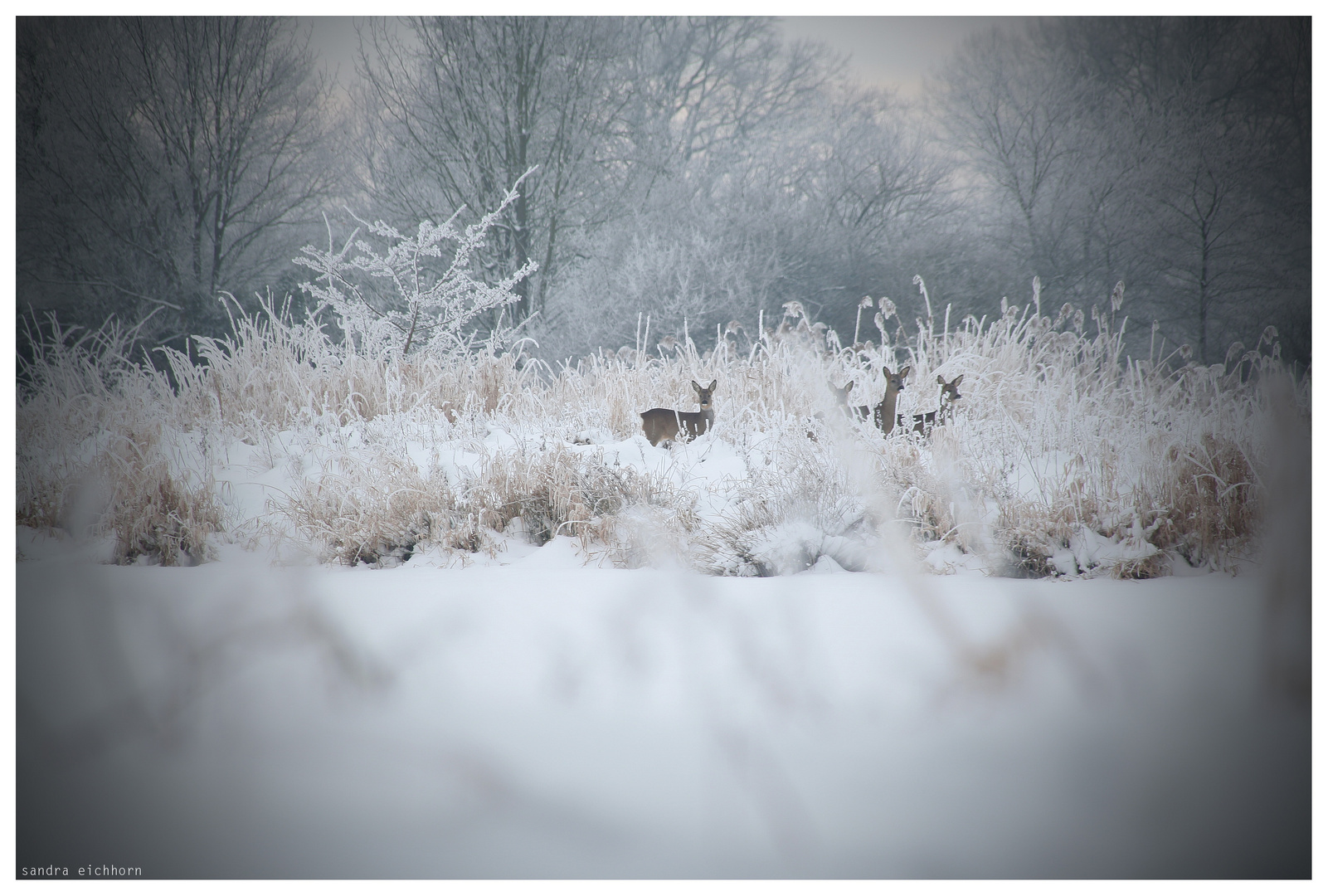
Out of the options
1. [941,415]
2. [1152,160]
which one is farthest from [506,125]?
[1152,160]

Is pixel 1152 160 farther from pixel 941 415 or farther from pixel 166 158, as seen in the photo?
pixel 166 158

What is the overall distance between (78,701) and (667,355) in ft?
5.76

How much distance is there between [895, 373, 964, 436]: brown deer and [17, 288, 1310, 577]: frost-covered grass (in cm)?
4

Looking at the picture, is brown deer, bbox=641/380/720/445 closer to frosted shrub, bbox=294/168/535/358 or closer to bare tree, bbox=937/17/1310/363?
frosted shrub, bbox=294/168/535/358

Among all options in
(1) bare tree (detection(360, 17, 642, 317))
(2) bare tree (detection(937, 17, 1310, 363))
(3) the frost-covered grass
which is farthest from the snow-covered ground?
(1) bare tree (detection(360, 17, 642, 317))

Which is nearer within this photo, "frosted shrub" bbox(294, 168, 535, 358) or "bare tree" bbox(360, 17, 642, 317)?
"bare tree" bbox(360, 17, 642, 317)

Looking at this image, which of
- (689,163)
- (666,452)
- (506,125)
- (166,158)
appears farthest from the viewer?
(689,163)

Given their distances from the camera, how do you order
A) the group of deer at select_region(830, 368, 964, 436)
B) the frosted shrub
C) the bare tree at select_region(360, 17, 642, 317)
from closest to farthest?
the group of deer at select_region(830, 368, 964, 436) < the bare tree at select_region(360, 17, 642, 317) < the frosted shrub

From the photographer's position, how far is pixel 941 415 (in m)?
1.83

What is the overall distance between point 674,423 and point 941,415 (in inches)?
29.0

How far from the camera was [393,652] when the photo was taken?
1.10 meters

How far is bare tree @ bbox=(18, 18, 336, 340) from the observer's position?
1660mm

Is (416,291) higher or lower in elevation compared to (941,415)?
higher

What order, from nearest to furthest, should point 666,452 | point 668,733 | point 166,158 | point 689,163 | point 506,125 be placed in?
point 668,733 → point 666,452 → point 166,158 → point 506,125 → point 689,163
